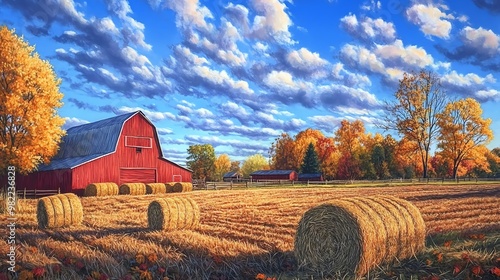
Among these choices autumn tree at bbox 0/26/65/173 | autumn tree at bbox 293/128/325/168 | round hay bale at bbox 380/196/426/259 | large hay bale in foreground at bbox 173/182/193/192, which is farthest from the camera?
autumn tree at bbox 293/128/325/168

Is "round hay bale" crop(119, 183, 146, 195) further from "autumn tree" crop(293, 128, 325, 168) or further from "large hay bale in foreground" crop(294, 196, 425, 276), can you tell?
"autumn tree" crop(293, 128, 325, 168)

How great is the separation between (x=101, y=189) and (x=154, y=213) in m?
21.3

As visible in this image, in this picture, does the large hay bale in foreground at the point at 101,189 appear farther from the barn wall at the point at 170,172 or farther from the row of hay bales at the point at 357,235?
the row of hay bales at the point at 357,235

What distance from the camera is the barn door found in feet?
125

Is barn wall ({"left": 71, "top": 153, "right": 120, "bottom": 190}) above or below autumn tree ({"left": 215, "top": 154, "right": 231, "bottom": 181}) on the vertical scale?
below

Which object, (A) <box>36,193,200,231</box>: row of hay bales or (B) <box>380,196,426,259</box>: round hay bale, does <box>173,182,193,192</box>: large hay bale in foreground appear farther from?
(B) <box>380,196,426,259</box>: round hay bale

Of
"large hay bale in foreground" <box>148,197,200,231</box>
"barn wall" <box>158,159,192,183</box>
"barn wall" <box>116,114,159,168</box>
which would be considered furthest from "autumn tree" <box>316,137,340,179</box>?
"large hay bale in foreground" <box>148,197,200,231</box>

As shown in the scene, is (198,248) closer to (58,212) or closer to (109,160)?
(58,212)

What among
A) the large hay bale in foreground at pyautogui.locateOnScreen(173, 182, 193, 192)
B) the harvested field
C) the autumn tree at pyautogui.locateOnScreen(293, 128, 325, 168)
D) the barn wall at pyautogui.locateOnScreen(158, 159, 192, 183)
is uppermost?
the autumn tree at pyautogui.locateOnScreen(293, 128, 325, 168)

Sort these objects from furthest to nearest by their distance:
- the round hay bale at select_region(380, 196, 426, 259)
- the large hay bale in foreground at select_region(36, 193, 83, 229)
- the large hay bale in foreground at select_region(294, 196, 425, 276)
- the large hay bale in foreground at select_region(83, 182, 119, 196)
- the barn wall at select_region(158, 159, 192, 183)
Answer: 1. the barn wall at select_region(158, 159, 192, 183)
2. the large hay bale in foreground at select_region(83, 182, 119, 196)
3. the large hay bale in foreground at select_region(36, 193, 83, 229)
4. the round hay bale at select_region(380, 196, 426, 259)
5. the large hay bale in foreground at select_region(294, 196, 425, 276)

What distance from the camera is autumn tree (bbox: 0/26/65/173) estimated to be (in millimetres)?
29141

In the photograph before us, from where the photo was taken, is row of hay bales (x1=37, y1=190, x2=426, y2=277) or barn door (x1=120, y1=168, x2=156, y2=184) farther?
barn door (x1=120, y1=168, x2=156, y2=184)

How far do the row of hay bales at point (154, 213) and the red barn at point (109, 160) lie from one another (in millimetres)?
19878

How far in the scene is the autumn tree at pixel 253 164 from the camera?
93625 millimetres
